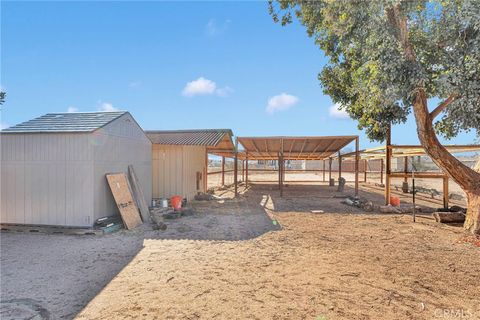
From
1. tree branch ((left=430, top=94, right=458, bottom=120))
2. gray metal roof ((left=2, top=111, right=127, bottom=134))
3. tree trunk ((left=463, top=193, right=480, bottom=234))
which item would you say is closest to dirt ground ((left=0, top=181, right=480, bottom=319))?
tree trunk ((left=463, top=193, right=480, bottom=234))

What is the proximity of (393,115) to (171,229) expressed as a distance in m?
7.65

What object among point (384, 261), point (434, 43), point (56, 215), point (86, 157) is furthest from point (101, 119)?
point (434, 43)

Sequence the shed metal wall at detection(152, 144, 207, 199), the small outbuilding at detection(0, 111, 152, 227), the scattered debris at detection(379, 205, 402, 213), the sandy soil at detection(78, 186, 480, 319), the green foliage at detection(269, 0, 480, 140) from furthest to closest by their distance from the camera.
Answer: the shed metal wall at detection(152, 144, 207, 199) → the scattered debris at detection(379, 205, 402, 213) → the small outbuilding at detection(0, 111, 152, 227) → the green foliage at detection(269, 0, 480, 140) → the sandy soil at detection(78, 186, 480, 319)

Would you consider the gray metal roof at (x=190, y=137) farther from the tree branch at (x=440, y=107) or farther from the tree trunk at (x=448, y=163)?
the tree branch at (x=440, y=107)

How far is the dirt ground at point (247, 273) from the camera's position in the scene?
3.64m

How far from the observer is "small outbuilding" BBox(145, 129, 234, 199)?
40.9 feet

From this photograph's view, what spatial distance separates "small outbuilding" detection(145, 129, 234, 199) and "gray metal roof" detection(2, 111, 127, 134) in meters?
3.28

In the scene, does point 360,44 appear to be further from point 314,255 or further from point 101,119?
point 101,119

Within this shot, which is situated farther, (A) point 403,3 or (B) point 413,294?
(A) point 403,3

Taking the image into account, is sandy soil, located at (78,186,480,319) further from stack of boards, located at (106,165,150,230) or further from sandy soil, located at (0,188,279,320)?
stack of boards, located at (106,165,150,230)

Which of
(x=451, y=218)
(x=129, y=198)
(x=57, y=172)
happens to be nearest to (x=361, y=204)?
(x=451, y=218)

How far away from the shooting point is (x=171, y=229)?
7887 mm

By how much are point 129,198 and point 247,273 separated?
5270mm

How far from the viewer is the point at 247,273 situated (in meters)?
4.76
